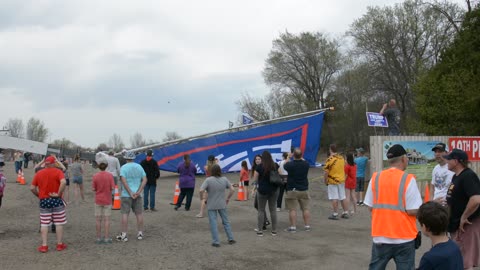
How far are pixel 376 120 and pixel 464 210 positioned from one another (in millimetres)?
11552

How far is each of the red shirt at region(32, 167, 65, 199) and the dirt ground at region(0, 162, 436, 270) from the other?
1075 millimetres

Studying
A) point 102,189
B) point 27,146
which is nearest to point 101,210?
point 102,189

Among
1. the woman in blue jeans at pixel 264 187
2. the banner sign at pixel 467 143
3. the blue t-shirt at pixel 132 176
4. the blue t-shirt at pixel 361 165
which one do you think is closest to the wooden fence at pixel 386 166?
the blue t-shirt at pixel 361 165

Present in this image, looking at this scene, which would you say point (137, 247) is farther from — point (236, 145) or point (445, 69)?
point (445, 69)

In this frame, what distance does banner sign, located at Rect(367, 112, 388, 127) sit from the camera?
16797 mm

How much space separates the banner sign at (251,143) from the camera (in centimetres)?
2347

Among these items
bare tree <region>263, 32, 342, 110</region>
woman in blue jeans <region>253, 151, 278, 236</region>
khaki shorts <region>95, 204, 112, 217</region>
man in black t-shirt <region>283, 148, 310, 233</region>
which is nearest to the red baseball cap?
khaki shorts <region>95, 204, 112, 217</region>

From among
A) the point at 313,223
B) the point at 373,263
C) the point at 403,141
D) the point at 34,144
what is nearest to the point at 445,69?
the point at 403,141

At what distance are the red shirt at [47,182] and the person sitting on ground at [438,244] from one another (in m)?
6.86

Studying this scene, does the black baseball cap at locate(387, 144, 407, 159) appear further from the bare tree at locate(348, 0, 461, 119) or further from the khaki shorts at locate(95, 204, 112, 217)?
the bare tree at locate(348, 0, 461, 119)

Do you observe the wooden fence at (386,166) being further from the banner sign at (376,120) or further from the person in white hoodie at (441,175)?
the person in white hoodie at (441,175)

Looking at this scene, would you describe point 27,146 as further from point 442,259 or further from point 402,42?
point 402,42

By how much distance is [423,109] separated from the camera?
31766mm

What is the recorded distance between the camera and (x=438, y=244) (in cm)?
367
